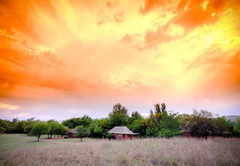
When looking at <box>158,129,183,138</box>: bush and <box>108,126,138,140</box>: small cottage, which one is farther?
<box>108,126,138,140</box>: small cottage

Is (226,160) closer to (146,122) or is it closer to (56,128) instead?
(146,122)

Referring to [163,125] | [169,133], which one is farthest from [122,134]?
[169,133]

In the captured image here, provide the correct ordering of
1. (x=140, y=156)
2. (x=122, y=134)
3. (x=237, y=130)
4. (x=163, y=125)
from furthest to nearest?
(x=122, y=134) < (x=163, y=125) < (x=237, y=130) < (x=140, y=156)

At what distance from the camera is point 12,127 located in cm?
6038

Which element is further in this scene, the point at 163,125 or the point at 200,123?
the point at 163,125

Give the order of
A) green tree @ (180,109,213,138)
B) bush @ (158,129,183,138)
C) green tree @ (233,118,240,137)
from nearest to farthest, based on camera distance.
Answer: green tree @ (180,109,213,138), bush @ (158,129,183,138), green tree @ (233,118,240,137)

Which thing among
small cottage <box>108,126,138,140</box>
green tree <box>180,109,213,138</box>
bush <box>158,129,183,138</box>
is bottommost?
small cottage <box>108,126,138,140</box>

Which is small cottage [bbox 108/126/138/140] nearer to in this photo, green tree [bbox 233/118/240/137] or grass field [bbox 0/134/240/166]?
green tree [bbox 233/118/240/137]

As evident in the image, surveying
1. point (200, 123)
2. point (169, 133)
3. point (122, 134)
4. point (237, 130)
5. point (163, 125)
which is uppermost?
point (200, 123)

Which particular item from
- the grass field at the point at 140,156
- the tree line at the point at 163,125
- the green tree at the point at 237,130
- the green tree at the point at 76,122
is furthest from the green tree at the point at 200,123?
the green tree at the point at 76,122

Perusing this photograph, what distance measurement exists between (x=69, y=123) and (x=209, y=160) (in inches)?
2785

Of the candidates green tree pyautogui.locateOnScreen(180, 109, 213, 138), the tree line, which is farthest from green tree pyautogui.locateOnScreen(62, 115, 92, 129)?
green tree pyautogui.locateOnScreen(180, 109, 213, 138)

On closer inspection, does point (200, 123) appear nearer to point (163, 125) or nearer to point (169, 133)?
point (169, 133)

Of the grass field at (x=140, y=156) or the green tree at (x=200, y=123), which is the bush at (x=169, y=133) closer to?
the green tree at (x=200, y=123)
